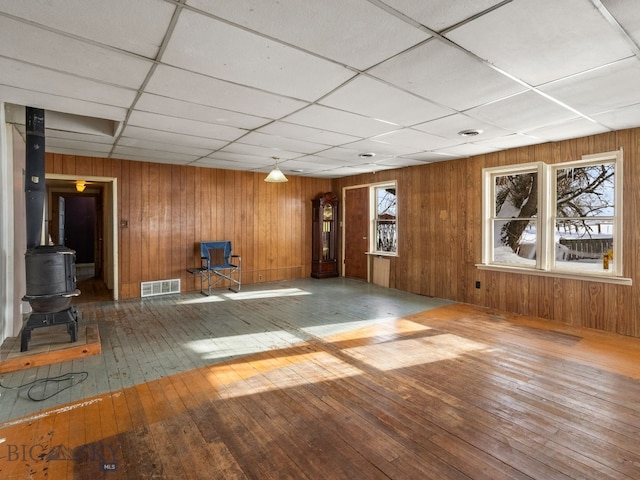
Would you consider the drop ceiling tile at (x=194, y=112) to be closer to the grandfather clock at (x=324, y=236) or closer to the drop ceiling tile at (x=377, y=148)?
the drop ceiling tile at (x=377, y=148)

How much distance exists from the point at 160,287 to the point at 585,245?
685 cm

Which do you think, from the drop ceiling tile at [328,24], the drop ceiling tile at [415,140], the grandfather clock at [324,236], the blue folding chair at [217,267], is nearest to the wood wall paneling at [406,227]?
the blue folding chair at [217,267]

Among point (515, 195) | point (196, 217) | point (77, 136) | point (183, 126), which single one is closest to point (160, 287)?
point (196, 217)

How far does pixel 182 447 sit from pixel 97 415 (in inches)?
31.7

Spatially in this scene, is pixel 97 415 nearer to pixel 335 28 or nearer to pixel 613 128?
pixel 335 28

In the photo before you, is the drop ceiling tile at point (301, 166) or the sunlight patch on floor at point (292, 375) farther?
the drop ceiling tile at point (301, 166)

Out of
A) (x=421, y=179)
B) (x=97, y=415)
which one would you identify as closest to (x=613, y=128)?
(x=421, y=179)

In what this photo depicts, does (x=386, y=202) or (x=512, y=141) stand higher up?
(x=512, y=141)

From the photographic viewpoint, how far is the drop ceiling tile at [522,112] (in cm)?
311

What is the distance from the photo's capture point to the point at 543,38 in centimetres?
207

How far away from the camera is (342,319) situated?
478 centimetres

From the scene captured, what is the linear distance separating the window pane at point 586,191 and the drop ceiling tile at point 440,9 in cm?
374

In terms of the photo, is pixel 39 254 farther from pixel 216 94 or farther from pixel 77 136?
pixel 216 94

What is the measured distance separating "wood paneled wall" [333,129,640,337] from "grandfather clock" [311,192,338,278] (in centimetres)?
89
